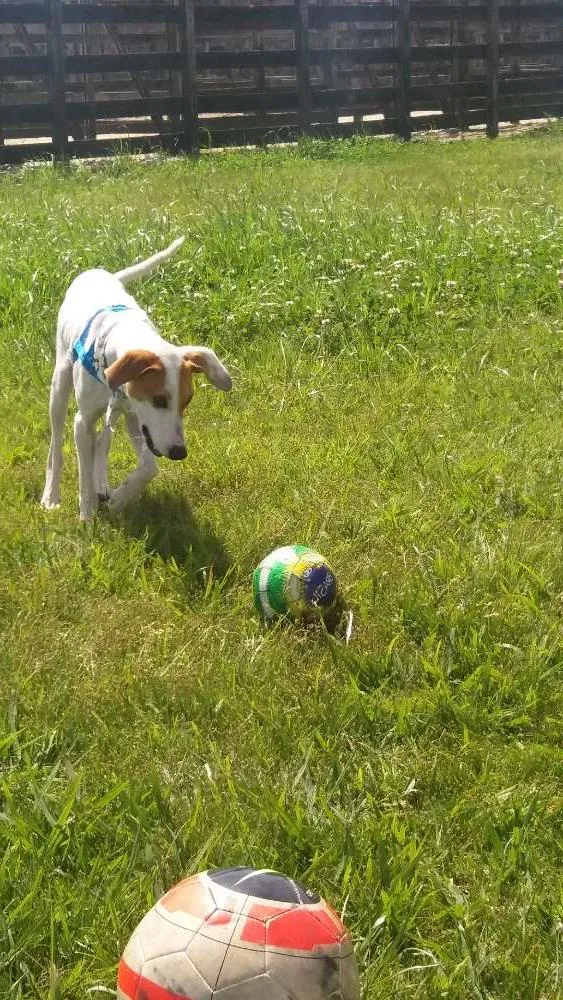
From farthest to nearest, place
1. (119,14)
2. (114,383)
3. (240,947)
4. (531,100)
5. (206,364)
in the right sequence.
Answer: (531,100)
(119,14)
(206,364)
(114,383)
(240,947)

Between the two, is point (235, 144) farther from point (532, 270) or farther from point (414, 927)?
point (414, 927)

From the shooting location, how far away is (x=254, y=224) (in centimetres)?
811

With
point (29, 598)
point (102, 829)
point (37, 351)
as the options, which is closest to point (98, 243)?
point (37, 351)

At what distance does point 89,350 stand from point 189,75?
42.0 feet

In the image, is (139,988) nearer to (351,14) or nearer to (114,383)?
(114,383)

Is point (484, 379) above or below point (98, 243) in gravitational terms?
below

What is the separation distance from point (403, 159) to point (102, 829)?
13777 millimetres

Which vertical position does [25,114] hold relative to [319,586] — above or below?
above

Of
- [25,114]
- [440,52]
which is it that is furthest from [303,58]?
[25,114]

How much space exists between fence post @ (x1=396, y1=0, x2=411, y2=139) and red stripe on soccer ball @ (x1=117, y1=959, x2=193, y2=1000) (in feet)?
58.3

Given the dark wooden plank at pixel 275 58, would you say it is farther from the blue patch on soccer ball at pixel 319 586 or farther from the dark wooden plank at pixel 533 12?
the blue patch on soccer ball at pixel 319 586

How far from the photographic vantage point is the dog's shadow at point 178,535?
3832 mm

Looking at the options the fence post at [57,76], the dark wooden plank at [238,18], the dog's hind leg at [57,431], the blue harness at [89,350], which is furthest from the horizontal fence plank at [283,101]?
the blue harness at [89,350]

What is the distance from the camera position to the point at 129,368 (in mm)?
3750
